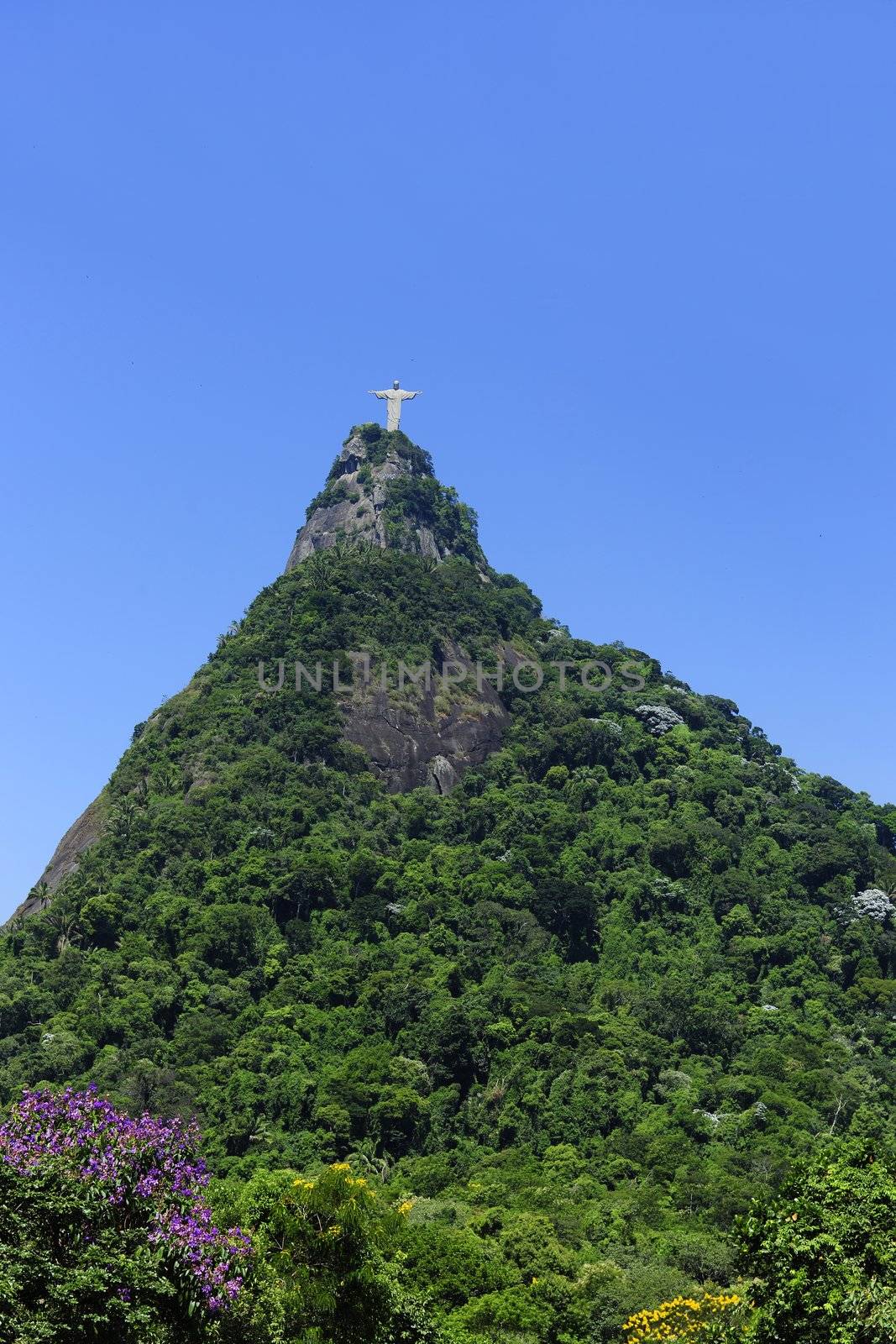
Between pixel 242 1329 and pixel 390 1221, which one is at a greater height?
pixel 390 1221

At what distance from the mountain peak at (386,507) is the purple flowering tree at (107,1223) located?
12122cm

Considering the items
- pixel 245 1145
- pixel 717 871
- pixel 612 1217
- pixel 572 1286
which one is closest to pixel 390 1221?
pixel 572 1286

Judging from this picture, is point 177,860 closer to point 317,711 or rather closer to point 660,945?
point 317,711

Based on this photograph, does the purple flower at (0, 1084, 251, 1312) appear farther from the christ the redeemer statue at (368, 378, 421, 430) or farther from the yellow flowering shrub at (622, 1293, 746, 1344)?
the christ the redeemer statue at (368, 378, 421, 430)

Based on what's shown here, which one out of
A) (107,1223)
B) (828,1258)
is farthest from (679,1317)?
(107,1223)

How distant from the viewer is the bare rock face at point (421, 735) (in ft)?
414

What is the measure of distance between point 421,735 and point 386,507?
33.0 meters

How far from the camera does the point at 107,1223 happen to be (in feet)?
94.4

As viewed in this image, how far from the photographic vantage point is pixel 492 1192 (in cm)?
7444

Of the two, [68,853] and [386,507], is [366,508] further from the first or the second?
[68,853]

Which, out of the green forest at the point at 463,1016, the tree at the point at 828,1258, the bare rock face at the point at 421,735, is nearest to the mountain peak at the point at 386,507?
the green forest at the point at 463,1016

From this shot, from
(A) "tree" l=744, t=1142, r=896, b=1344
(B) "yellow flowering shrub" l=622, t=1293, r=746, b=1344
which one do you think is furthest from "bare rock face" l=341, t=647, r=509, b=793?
(A) "tree" l=744, t=1142, r=896, b=1344

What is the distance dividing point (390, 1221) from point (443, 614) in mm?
98676

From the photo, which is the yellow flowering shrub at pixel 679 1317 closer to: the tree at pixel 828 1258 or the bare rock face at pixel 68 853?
the tree at pixel 828 1258
